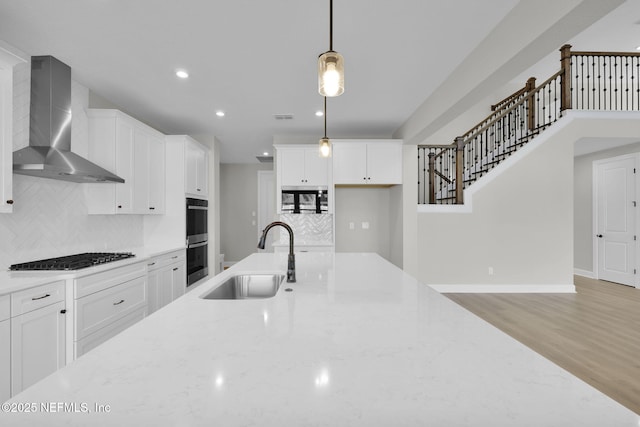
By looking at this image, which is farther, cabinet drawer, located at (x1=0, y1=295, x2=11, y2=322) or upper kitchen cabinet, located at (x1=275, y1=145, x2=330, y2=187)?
upper kitchen cabinet, located at (x1=275, y1=145, x2=330, y2=187)

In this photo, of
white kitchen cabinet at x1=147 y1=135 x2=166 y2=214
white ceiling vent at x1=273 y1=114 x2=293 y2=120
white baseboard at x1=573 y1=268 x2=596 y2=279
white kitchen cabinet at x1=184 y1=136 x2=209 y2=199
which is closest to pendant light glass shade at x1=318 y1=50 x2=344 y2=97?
white ceiling vent at x1=273 y1=114 x2=293 y2=120

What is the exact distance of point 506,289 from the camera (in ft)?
15.9

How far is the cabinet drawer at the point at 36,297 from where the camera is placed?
5.91 ft

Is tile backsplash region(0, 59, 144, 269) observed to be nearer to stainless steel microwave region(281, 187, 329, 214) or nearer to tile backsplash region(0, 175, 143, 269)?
tile backsplash region(0, 175, 143, 269)

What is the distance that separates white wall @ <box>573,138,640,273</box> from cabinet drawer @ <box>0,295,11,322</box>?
8.34m

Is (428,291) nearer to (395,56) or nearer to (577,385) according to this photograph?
(577,385)

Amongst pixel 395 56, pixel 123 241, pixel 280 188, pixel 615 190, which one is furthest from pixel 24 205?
pixel 615 190

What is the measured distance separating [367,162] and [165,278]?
315 cm

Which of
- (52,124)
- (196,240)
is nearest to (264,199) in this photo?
(196,240)

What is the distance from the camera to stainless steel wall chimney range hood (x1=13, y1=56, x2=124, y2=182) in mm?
2361

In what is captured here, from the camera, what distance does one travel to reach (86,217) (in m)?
3.11

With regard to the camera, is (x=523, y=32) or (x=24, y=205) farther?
(x=24, y=205)

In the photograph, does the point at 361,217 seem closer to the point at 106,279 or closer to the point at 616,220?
the point at 106,279

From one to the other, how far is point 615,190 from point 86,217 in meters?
8.22
